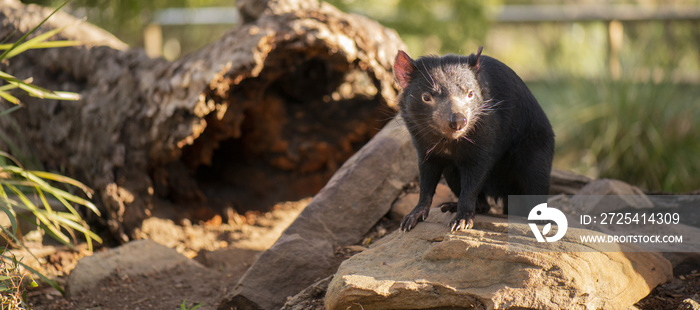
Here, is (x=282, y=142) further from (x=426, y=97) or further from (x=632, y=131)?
(x=632, y=131)

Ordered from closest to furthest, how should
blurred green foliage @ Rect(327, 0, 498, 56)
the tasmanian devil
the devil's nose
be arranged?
the devil's nose < the tasmanian devil < blurred green foliage @ Rect(327, 0, 498, 56)

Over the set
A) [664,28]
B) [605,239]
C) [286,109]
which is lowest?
[605,239]

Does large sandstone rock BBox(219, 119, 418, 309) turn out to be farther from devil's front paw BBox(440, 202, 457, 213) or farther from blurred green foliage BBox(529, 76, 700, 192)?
blurred green foliage BBox(529, 76, 700, 192)

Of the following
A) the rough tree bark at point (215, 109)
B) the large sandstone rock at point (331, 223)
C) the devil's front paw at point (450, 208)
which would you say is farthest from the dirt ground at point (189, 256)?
the devil's front paw at point (450, 208)

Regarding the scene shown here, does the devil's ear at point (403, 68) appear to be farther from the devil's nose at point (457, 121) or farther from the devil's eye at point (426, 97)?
the devil's nose at point (457, 121)

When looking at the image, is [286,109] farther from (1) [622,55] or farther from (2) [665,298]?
(1) [622,55]

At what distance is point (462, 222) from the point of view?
2.92 meters

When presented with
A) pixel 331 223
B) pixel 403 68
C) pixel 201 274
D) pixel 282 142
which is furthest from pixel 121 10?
pixel 403 68

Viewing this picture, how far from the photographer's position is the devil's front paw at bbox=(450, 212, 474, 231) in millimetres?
2908

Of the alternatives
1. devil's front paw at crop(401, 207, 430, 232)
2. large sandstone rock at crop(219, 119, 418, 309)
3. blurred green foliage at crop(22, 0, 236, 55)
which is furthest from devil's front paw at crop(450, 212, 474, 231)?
blurred green foliage at crop(22, 0, 236, 55)

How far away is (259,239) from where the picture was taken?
4.66 metres

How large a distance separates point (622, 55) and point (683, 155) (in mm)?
1680

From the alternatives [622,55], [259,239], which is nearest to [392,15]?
[622,55]

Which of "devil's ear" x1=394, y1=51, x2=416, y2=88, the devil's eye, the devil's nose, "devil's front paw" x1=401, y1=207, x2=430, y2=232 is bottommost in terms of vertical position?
"devil's front paw" x1=401, y1=207, x2=430, y2=232
